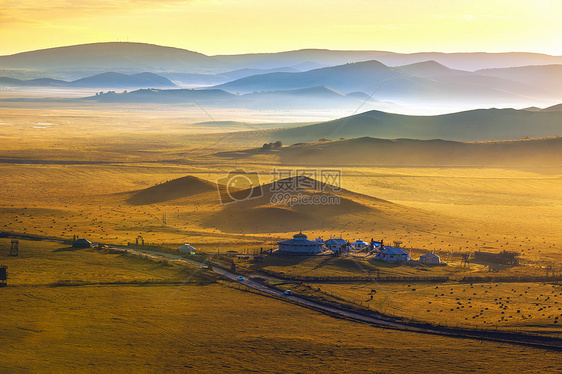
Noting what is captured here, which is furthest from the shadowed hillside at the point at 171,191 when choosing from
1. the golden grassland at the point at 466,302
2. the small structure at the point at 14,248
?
the golden grassland at the point at 466,302

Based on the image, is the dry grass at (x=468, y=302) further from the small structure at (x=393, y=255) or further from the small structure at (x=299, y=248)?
the small structure at (x=299, y=248)

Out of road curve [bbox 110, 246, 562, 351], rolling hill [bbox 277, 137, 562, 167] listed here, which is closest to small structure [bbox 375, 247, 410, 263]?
road curve [bbox 110, 246, 562, 351]

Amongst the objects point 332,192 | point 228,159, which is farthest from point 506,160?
point 332,192

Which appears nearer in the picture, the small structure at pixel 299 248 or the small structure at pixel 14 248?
the small structure at pixel 14 248

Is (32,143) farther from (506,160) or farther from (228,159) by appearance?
(506,160)

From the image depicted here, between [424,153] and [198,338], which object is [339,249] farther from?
[424,153]

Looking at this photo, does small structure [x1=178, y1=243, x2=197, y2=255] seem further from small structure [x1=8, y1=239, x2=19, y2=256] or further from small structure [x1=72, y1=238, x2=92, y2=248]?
small structure [x1=8, y1=239, x2=19, y2=256]

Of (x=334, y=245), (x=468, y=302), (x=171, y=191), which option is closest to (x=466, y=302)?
(x=468, y=302)
